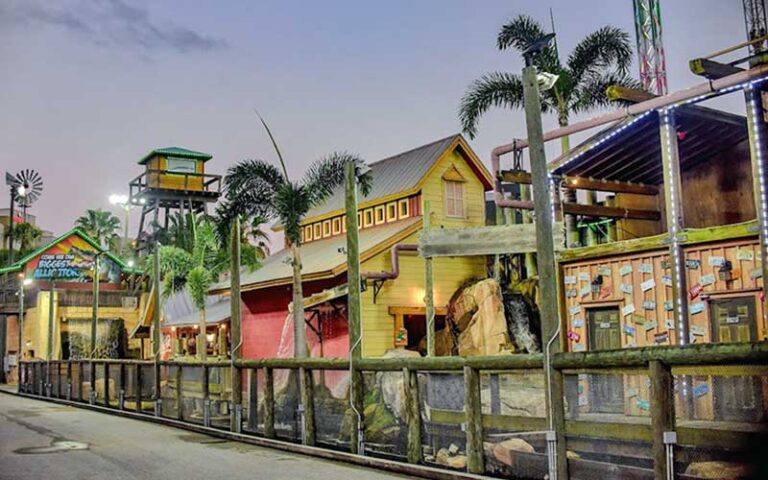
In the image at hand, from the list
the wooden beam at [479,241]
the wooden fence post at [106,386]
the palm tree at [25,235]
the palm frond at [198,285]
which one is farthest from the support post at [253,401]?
the palm tree at [25,235]

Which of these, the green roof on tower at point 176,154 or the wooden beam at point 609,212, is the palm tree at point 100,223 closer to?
the green roof on tower at point 176,154

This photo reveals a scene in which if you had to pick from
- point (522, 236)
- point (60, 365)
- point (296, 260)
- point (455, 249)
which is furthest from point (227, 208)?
point (60, 365)

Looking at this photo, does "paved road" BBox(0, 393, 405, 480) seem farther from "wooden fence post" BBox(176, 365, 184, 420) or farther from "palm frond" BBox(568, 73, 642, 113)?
"palm frond" BBox(568, 73, 642, 113)

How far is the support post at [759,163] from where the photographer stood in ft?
44.4

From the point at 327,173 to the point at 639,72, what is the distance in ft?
33.6

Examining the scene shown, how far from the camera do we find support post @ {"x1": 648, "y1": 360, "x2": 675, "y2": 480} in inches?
333

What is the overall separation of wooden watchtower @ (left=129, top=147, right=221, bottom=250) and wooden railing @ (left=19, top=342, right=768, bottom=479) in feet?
109

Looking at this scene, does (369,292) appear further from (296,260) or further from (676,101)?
(676,101)

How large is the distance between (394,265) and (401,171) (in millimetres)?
6070

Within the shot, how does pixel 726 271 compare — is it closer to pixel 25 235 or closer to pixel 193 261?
pixel 193 261

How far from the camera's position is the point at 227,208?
2567 cm

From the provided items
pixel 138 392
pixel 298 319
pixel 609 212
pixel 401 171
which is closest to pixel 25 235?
pixel 401 171

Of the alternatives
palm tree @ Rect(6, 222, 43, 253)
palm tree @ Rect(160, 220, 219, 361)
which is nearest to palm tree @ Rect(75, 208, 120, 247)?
palm tree @ Rect(6, 222, 43, 253)

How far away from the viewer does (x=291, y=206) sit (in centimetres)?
2472
